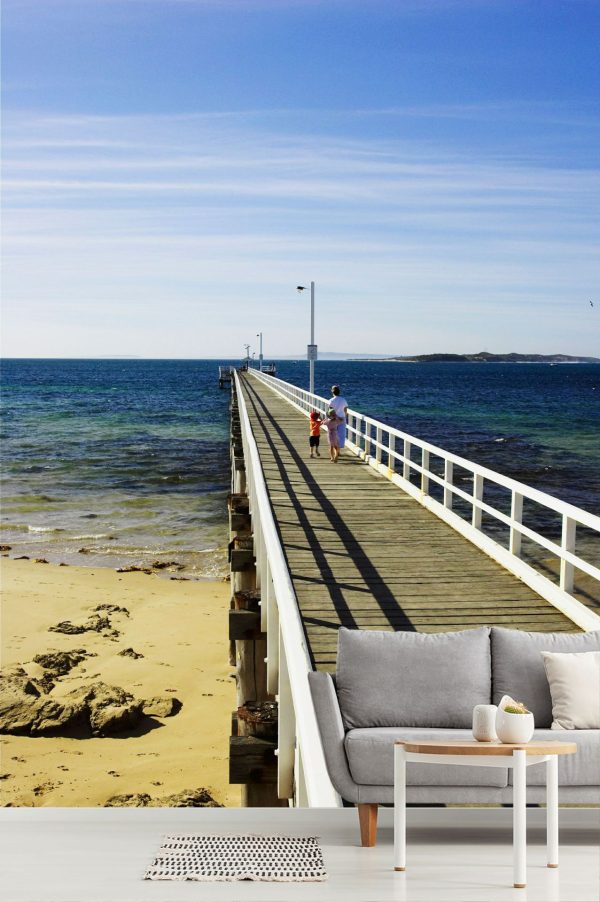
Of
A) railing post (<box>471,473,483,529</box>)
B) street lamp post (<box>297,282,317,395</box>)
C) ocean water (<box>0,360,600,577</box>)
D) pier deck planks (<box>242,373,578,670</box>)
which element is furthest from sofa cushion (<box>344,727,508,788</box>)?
street lamp post (<box>297,282,317,395</box>)

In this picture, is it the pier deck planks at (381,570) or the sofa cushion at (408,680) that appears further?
the pier deck planks at (381,570)

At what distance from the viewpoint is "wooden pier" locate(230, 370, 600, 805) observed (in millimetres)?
4926

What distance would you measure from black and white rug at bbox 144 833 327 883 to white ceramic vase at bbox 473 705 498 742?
87 cm

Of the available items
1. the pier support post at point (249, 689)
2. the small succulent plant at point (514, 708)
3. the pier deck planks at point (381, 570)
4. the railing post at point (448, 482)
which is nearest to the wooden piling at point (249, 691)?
the pier support post at point (249, 689)

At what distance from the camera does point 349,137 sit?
12.5 m

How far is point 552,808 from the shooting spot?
3.85 meters

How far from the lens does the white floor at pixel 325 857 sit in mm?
3666

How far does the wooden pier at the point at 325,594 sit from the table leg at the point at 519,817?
2.74 feet

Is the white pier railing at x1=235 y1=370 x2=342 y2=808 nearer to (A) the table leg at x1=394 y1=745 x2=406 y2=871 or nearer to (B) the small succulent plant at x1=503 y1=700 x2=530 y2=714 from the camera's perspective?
(A) the table leg at x1=394 y1=745 x2=406 y2=871

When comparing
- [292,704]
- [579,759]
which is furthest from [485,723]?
[292,704]

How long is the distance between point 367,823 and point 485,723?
0.71 metres

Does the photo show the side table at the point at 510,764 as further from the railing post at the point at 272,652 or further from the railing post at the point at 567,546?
the railing post at the point at 567,546

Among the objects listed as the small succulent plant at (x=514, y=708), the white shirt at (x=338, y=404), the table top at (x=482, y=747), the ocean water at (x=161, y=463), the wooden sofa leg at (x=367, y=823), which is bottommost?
the ocean water at (x=161, y=463)

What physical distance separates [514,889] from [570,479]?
29.6 metres
